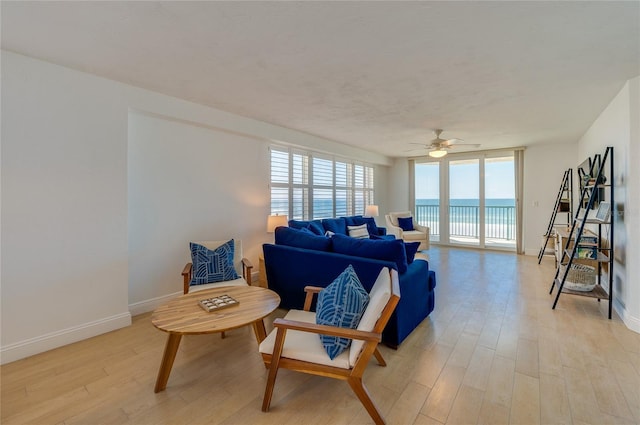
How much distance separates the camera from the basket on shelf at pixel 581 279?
3199mm

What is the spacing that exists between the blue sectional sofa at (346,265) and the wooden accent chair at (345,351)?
2.23 feet

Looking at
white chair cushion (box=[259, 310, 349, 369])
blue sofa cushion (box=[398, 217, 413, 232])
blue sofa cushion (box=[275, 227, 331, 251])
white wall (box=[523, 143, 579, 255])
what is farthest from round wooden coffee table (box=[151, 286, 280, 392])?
white wall (box=[523, 143, 579, 255])

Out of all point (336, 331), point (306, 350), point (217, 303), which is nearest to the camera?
point (336, 331)

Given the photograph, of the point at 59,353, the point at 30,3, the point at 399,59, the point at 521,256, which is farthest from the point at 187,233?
the point at 521,256

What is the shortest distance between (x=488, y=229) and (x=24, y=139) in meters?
8.26

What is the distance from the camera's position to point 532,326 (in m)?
2.80

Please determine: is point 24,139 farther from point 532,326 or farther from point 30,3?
point 532,326

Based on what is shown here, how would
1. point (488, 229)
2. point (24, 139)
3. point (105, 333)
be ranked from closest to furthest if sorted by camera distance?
point (24, 139) < point (105, 333) < point (488, 229)

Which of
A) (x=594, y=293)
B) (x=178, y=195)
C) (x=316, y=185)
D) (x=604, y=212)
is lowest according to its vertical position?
(x=594, y=293)

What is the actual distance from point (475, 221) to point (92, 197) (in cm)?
752

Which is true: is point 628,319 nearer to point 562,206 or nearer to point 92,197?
point 562,206

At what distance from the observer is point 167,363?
1927 millimetres

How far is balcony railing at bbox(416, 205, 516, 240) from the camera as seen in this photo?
6867 millimetres

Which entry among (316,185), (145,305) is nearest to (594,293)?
(316,185)
